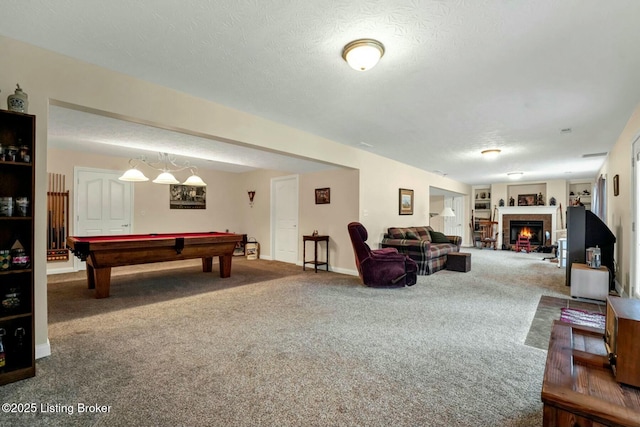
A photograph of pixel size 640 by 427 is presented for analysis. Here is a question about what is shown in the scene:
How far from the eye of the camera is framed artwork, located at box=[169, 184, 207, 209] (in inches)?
285

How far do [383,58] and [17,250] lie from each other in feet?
10.2

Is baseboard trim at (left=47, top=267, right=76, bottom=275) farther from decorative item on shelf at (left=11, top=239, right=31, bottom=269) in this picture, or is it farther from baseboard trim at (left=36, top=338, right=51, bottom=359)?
decorative item on shelf at (left=11, top=239, right=31, bottom=269)

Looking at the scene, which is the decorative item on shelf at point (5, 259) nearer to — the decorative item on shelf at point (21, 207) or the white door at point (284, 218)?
the decorative item on shelf at point (21, 207)

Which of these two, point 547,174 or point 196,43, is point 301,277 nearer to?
point 196,43

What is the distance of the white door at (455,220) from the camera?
11562 millimetres

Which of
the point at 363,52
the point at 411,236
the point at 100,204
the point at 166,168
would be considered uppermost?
the point at 363,52

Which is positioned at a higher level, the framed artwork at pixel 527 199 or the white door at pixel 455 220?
the framed artwork at pixel 527 199

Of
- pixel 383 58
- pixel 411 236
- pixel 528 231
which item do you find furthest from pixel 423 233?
pixel 528 231

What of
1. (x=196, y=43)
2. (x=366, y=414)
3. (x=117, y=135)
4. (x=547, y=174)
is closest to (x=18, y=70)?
(x=196, y=43)

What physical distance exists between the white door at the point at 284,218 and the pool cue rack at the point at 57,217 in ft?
13.8

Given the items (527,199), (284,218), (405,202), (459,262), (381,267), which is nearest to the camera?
(381,267)

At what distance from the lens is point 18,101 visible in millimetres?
2055

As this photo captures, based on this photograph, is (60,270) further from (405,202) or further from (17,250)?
(405,202)

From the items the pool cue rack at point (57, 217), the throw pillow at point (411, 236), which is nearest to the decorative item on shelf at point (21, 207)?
the pool cue rack at point (57, 217)
